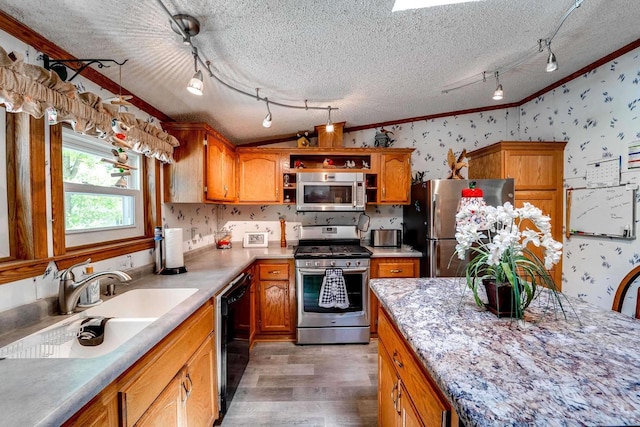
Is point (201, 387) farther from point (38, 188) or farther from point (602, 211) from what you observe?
point (602, 211)

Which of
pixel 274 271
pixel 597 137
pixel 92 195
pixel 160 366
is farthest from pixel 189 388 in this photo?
pixel 597 137

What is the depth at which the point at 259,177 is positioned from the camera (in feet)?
9.55

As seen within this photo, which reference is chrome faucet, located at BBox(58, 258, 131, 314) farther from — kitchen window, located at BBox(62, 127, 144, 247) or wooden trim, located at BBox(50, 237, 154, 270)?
kitchen window, located at BBox(62, 127, 144, 247)

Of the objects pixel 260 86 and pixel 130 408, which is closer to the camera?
pixel 130 408

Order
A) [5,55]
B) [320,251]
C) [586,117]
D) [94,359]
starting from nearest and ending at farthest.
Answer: [94,359], [5,55], [586,117], [320,251]

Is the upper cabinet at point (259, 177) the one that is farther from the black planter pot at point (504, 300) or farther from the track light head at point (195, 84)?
the black planter pot at point (504, 300)

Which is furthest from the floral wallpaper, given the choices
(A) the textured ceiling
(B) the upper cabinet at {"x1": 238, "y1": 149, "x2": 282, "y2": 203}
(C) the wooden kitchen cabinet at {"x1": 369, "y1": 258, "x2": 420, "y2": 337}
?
(B) the upper cabinet at {"x1": 238, "y1": 149, "x2": 282, "y2": 203}

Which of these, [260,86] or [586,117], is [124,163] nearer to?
[260,86]

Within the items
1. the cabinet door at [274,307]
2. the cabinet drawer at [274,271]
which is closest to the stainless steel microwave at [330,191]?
the cabinet drawer at [274,271]

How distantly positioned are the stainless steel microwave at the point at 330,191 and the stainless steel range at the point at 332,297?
1.78ft

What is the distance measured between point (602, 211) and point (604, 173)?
32 centimetres

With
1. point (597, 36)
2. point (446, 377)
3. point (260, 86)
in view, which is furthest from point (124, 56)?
point (597, 36)

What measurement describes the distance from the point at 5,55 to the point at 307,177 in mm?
2139

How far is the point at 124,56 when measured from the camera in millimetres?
1399
